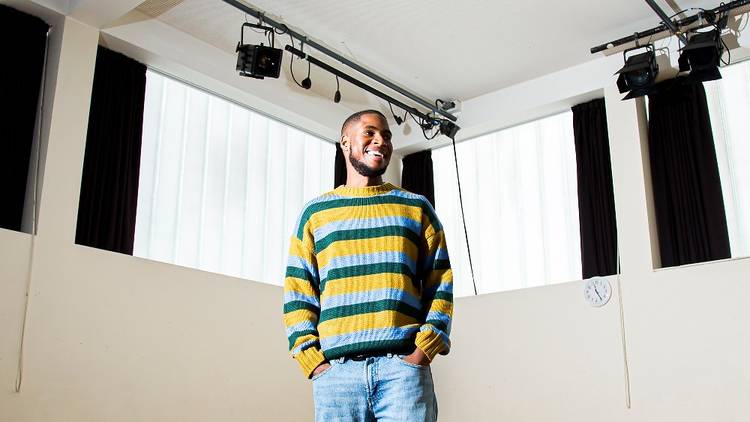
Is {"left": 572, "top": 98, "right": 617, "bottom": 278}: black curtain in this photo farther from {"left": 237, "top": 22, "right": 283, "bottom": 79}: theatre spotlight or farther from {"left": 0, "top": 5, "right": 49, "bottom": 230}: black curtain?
{"left": 0, "top": 5, "right": 49, "bottom": 230}: black curtain

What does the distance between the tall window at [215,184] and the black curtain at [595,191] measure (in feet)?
5.95

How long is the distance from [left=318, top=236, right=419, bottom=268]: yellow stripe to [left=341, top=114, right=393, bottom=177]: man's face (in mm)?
190

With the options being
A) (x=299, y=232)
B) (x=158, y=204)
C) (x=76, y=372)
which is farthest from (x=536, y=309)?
(x=299, y=232)

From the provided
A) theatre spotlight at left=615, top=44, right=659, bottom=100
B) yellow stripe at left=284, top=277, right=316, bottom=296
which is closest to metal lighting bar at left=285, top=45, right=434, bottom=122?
theatre spotlight at left=615, top=44, right=659, bottom=100

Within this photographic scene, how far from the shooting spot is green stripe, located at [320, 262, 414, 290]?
5.54ft

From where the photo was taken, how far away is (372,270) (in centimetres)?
169

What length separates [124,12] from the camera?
3.91 m

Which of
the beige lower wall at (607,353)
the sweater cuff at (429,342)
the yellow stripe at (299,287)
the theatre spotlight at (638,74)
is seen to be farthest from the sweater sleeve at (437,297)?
the theatre spotlight at (638,74)

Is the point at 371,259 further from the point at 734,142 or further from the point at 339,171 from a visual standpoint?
the point at 339,171

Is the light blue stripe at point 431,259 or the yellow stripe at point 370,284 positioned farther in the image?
the light blue stripe at point 431,259

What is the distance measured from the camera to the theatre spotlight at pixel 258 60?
423 cm

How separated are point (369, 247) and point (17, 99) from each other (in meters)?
2.75

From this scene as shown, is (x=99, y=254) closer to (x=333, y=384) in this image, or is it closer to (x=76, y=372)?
(x=76, y=372)

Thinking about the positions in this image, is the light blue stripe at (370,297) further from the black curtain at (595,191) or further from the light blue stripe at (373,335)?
the black curtain at (595,191)
